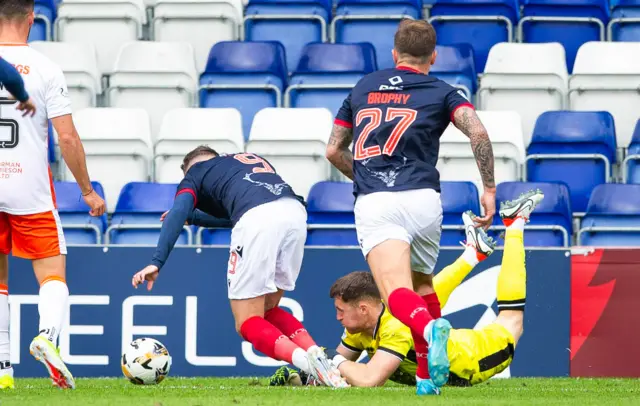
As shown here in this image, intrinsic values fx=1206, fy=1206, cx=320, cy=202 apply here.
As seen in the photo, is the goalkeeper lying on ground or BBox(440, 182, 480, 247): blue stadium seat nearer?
the goalkeeper lying on ground

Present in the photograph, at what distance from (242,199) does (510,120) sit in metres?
4.10

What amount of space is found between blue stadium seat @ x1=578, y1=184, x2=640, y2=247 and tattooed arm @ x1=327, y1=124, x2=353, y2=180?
303 cm

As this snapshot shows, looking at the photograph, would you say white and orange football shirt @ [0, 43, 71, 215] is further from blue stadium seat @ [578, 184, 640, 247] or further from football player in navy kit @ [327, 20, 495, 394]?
blue stadium seat @ [578, 184, 640, 247]

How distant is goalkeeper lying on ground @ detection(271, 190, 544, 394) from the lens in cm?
632

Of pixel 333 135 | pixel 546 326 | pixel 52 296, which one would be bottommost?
pixel 546 326

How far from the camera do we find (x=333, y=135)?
6445 mm

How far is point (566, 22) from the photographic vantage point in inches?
455

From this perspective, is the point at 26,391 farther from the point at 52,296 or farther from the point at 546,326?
the point at 546,326

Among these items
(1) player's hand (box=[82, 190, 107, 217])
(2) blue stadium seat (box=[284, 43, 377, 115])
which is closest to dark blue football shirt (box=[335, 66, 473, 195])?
(1) player's hand (box=[82, 190, 107, 217])

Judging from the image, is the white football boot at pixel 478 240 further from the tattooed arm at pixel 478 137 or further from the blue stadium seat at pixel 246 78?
the blue stadium seat at pixel 246 78

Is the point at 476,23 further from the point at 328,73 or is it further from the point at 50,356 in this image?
the point at 50,356

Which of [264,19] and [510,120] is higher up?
[264,19]

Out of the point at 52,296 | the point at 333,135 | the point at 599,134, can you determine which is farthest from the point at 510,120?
the point at 52,296

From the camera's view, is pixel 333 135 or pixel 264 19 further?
pixel 264 19
